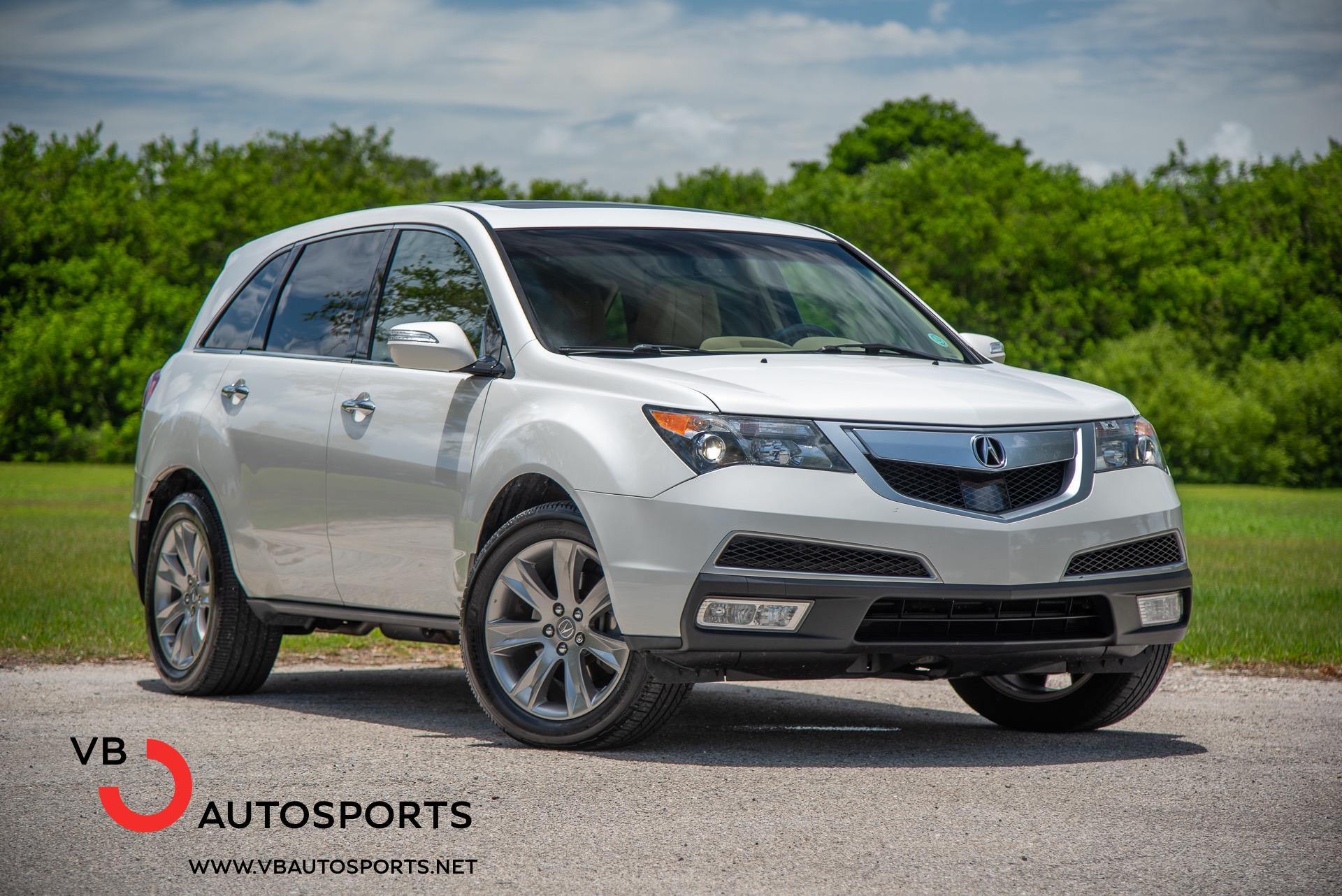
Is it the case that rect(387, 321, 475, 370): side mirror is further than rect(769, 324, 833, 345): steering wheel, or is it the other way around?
rect(769, 324, 833, 345): steering wheel

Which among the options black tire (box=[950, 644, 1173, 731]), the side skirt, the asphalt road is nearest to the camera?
the asphalt road

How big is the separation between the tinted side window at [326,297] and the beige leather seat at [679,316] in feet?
4.44

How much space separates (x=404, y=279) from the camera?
744 centimetres

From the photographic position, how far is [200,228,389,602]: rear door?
7.41 m

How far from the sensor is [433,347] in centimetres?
657

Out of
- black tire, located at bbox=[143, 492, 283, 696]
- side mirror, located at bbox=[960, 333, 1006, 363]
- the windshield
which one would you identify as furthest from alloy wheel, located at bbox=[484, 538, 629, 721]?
side mirror, located at bbox=[960, 333, 1006, 363]

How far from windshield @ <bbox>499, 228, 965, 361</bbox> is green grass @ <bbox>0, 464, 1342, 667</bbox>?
Answer: 3.76 meters

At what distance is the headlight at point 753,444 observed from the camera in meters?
5.77

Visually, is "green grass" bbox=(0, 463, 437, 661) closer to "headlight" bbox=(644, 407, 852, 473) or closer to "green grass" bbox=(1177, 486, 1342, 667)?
"green grass" bbox=(1177, 486, 1342, 667)

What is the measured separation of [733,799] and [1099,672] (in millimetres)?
1776

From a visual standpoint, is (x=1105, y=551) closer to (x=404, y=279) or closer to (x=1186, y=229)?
(x=404, y=279)

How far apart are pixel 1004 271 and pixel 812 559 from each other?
58289mm

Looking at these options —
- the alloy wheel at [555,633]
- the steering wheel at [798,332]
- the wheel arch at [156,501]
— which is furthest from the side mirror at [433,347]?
the wheel arch at [156,501]

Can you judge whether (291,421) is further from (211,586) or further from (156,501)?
(156,501)
